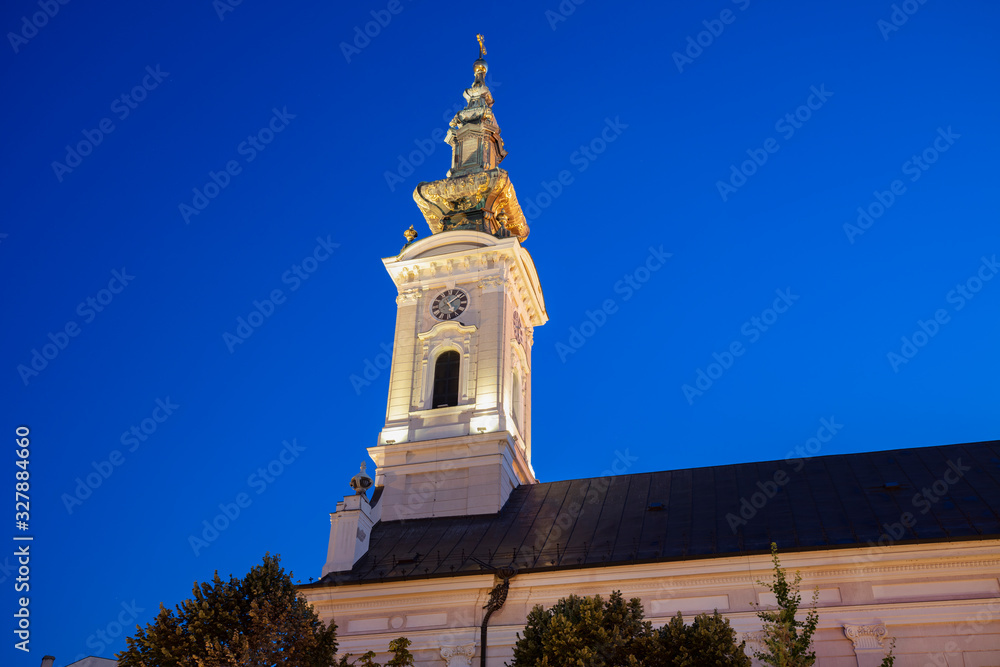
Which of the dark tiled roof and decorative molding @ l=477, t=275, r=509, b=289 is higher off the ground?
decorative molding @ l=477, t=275, r=509, b=289

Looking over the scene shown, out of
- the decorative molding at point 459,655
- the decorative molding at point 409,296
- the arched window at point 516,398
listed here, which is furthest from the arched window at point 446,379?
the decorative molding at point 459,655

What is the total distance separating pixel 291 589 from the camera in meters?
21.0

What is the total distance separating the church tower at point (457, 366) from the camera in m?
32.0

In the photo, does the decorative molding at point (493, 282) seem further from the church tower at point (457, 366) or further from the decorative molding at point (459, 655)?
the decorative molding at point (459, 655)

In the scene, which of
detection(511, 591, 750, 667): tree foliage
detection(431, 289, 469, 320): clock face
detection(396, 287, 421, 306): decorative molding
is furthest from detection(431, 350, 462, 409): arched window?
detection(511, 591, 750, 667): tree foliage

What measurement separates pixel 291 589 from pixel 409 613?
17.3 feet

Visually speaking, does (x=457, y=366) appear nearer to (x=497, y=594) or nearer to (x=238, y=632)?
(x=497, y=594)

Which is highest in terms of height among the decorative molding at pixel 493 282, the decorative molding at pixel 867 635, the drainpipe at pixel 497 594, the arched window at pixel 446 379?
the decorative molding at pixel 493 282

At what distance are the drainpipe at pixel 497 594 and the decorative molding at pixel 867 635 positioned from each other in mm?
8740

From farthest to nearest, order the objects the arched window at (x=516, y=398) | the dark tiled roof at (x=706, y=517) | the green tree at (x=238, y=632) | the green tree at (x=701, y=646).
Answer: the arched window at (x=516, y=398)
the dark tiled roof at (x=706, y=517)
the green tree at (x=238, y=632)
the green tree at (x=701, y=646)

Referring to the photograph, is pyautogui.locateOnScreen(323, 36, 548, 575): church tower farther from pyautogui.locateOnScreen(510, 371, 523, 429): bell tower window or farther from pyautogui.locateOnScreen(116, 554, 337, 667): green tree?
pyautogui.locateOnScreen(116, 554, 337, 667): green tree

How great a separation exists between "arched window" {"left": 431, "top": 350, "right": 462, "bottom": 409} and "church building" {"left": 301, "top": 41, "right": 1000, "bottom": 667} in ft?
0.30

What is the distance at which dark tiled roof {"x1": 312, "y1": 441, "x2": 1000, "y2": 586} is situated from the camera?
2372cm

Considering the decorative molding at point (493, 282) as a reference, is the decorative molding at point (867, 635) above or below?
below
